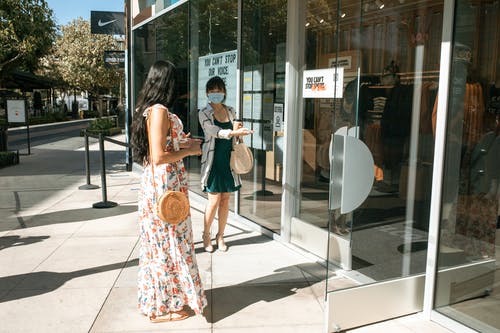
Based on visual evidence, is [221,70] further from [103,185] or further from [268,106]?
[103,185]

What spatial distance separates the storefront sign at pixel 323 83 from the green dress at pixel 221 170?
2.91 ft

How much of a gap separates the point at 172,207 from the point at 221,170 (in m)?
1.79

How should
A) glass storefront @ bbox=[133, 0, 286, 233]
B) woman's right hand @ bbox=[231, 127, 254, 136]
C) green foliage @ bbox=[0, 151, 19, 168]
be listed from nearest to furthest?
woman's right hand @ bbox=[231, 127, 254, 136]
glass storefront @ bbox=[133, 0, 286, 233]
green foliage @ bbox=[0, 151, 19, 168]

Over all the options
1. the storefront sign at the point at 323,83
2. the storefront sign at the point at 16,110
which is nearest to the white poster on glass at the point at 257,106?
the storefront sign at the point at 323,83

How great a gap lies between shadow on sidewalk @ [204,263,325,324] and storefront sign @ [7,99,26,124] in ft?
43.0

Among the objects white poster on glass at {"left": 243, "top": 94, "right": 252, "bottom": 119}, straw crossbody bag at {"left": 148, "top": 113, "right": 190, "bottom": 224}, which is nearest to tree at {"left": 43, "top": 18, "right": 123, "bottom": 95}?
white poster on glass at {"left": 243, "top": 94, "right": 252, "bottom": 119}

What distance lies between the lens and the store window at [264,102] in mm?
5695

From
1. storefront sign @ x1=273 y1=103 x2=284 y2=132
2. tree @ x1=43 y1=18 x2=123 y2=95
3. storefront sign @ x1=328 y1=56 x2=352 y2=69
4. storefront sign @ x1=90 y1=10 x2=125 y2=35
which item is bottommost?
storefront sign @ x1=273 y1=103 x2=284 y2=132

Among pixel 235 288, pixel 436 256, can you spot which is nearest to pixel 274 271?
pixel 235 288

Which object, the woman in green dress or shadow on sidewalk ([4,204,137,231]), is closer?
the woman in green dress

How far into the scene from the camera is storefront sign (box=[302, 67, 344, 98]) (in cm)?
424

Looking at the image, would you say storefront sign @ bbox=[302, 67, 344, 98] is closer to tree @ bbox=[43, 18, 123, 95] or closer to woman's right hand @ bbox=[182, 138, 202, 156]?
woman's right hand @ bbox=[182, 138, 202, 156]

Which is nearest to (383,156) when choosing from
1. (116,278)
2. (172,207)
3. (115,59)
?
(172,207)

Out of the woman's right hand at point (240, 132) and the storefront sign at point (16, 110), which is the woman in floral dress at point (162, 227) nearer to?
the woman's right hand at point (240, 132)
